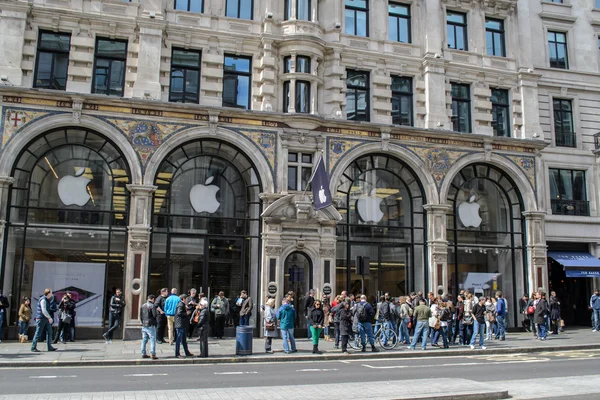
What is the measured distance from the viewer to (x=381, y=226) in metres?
26.3

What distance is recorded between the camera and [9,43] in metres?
22.6

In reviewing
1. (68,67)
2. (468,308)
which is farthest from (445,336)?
(68,67)

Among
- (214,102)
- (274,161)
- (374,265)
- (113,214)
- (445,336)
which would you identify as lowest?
(445,336)

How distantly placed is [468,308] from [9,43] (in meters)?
20.4

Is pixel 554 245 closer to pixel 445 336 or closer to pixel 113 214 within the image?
pixel 445 336

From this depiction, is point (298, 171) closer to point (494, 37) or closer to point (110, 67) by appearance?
point (110, 67)

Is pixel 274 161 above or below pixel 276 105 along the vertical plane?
below

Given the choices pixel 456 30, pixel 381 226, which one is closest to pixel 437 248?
pixel 381 226

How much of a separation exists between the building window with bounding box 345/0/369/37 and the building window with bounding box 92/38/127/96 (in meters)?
10.4

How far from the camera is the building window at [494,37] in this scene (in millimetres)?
29656

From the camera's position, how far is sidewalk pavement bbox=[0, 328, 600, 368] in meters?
16.2

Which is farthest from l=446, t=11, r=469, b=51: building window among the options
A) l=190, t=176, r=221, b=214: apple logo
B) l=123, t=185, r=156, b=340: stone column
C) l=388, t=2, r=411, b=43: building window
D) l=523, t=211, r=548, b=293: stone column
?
l=123, t=185, r=156, b=340: stone column

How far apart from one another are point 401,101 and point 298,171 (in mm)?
6494

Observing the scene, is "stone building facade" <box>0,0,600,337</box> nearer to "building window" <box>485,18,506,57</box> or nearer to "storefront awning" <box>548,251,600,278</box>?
"building window" <box>485,18,506,57</box>
